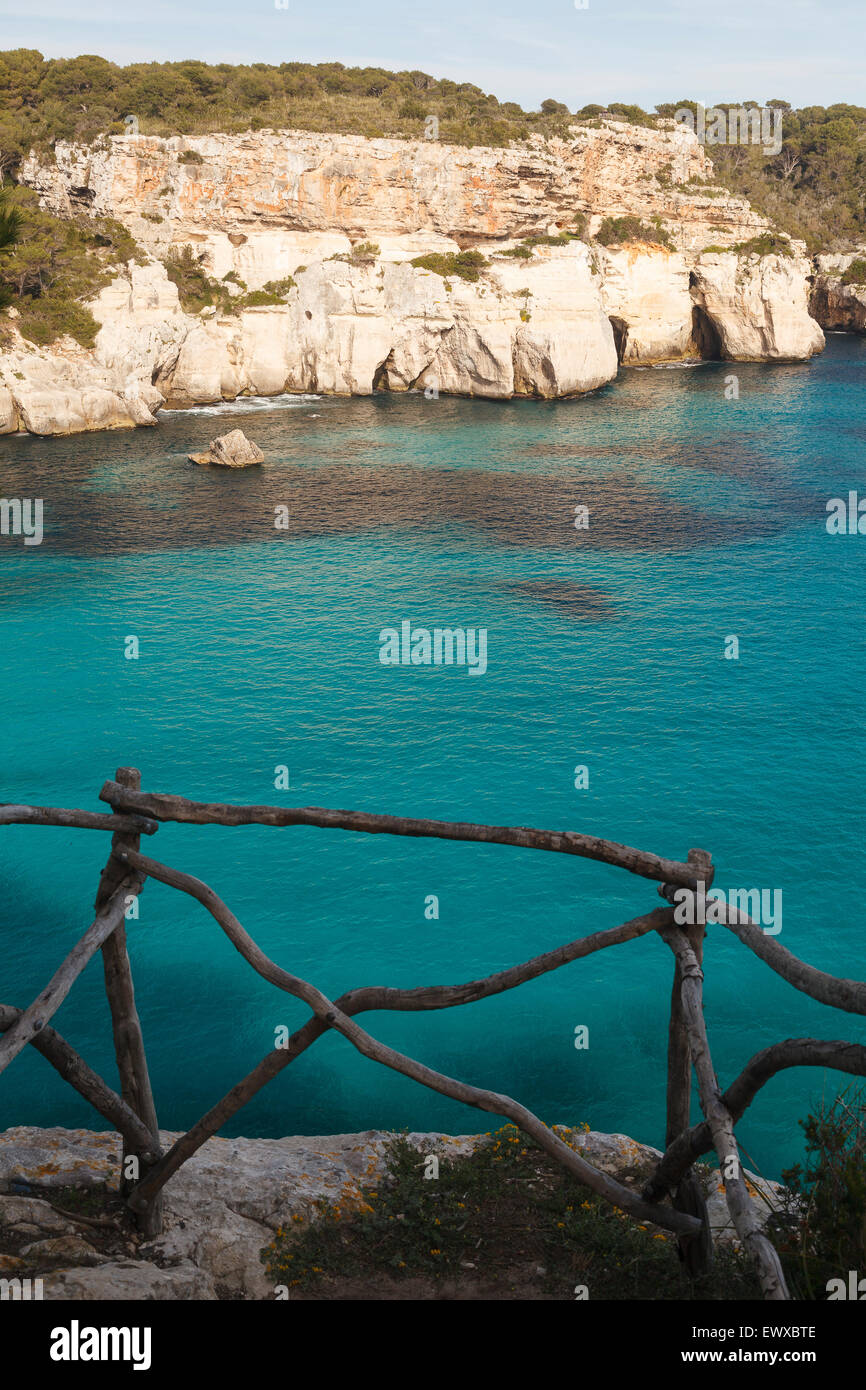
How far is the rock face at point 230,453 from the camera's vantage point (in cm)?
5006

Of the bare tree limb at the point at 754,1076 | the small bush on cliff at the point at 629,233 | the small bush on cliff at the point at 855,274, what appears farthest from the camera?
the small bush on cliff at the point at 855,274

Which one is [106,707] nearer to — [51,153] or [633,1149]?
[633,1149]

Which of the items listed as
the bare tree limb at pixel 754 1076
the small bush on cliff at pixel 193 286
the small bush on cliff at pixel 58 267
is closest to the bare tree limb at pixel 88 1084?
the bare tree limb at pixel 754 1076

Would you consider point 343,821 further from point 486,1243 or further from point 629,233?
point 629,233

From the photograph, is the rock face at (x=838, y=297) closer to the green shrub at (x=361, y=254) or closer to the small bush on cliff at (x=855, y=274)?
the small bush on cliff at (x=855, y=274)

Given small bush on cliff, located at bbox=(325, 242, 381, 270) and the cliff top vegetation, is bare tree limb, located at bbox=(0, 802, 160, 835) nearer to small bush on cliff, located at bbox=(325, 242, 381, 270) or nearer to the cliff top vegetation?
small bush on cliff, located at bbox=(325, 242, 381, 270)

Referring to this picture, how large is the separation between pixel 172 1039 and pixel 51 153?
69.9 metres

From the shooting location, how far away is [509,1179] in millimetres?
9469

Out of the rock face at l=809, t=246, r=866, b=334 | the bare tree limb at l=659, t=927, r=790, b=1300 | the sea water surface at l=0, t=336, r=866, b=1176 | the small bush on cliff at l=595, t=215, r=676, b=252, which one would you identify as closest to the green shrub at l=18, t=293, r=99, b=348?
the sea water surface at l=0, t=336, r=866, b=1176

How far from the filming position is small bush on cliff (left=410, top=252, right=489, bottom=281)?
223 ft

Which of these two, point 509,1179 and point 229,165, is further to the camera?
point 229,165

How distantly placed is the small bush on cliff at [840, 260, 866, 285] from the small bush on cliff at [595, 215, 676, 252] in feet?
84.3

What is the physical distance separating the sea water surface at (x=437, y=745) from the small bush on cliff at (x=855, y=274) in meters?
53.3
